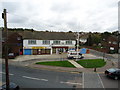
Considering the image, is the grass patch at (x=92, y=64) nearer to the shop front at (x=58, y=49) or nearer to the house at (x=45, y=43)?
the shop front at (x=58, y=49)

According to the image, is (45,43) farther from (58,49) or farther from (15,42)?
(15,42)

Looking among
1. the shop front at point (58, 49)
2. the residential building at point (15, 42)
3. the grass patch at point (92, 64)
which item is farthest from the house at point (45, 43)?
the grass patch at point (92, 64)

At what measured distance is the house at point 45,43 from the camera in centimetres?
3762

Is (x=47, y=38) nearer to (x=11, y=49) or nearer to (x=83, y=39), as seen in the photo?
(x=11, y=49)

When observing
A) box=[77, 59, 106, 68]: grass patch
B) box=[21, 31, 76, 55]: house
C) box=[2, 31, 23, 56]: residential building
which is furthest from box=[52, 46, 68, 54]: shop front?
box=[77, 59, 106, 68]: grass patch

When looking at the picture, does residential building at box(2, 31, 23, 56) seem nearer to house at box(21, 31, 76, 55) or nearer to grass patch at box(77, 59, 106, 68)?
house at box(21, 31, 76, 55)

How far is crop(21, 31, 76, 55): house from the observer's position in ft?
123

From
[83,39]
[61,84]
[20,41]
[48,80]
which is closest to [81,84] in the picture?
[61,84]

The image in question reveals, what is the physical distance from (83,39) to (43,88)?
7684 cm

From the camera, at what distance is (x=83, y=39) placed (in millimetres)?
87125

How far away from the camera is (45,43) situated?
3938cm

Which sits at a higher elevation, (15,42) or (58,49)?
(15,42)

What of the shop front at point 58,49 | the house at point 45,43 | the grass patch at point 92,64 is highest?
the house at point 45,43

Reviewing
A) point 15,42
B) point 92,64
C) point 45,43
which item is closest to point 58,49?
point 45,43
